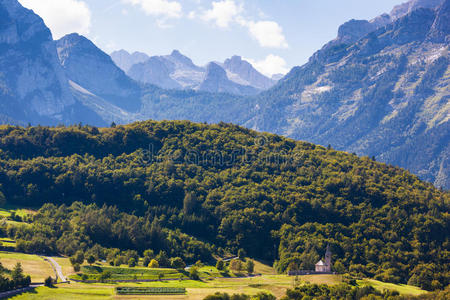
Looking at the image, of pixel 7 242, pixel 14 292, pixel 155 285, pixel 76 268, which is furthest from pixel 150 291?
pixel 7 242

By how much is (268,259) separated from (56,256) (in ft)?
251

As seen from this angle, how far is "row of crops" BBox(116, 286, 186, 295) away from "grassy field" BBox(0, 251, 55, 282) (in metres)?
19.9

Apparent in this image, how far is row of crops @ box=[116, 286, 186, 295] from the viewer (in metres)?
115

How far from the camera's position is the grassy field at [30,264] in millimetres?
123444

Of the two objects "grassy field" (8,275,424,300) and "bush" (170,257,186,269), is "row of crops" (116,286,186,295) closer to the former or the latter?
"grassy field" (8,275,424,300)

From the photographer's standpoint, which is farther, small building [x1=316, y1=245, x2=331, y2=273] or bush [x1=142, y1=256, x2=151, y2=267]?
small building [x1=316, y1=245, x2=331, y2=273]

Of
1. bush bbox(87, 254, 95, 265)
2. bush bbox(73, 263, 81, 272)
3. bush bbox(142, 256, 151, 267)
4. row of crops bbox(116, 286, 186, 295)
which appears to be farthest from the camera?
bush bbox(142, 256, 151, 267)

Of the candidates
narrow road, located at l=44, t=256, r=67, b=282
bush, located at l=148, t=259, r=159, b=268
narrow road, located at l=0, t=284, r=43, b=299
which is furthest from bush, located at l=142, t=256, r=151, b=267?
narrow road, located at l=0, t=284, r=43, b=299

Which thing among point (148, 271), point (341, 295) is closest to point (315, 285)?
point (341, 295)

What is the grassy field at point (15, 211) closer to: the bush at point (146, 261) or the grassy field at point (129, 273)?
the grassy field at point (129, 273)

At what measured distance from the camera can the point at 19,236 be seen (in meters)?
157

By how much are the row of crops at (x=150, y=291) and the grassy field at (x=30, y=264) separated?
1991 cm

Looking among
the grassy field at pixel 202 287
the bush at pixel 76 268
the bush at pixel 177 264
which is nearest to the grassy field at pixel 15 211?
the bush at pixel 76 268

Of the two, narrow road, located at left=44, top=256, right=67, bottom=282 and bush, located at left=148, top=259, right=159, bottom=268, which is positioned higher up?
bush, located at left=148, top=259, right=159, bottom=268
